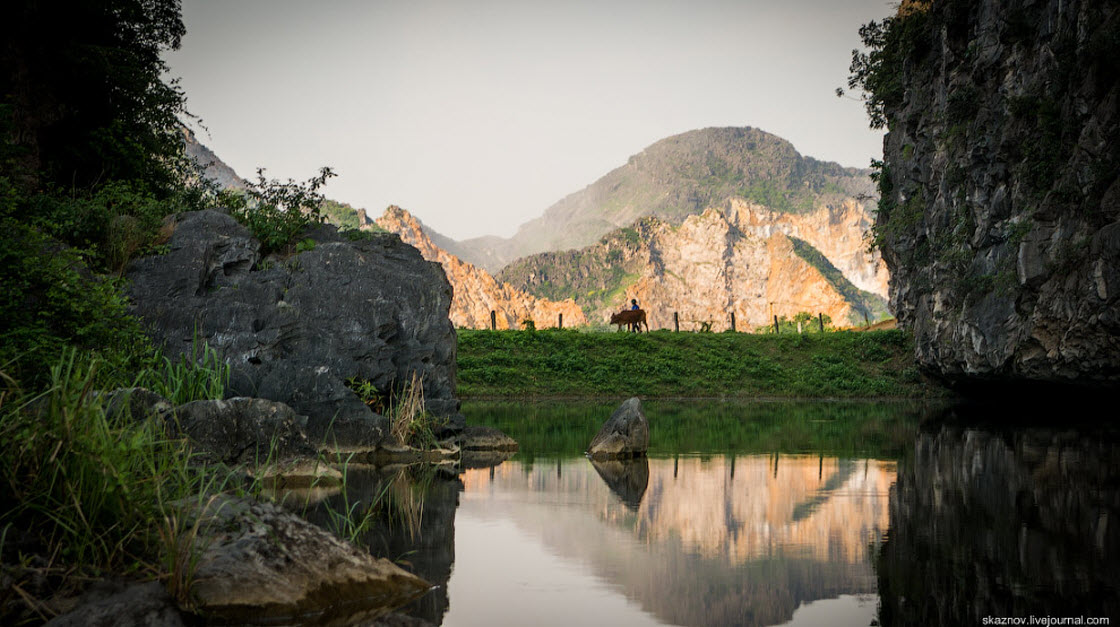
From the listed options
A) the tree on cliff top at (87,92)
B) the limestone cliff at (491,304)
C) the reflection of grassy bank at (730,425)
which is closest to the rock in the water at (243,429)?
the reflection of grassy bank at (730,425)

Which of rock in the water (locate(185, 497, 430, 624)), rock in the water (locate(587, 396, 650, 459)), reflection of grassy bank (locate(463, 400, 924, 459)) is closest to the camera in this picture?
rock in the water (locate(185, 497, 430, 624))

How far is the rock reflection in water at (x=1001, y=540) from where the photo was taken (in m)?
6.54

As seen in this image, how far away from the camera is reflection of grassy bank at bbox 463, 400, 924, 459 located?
18562mm

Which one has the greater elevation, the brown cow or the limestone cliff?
the limestone cliff

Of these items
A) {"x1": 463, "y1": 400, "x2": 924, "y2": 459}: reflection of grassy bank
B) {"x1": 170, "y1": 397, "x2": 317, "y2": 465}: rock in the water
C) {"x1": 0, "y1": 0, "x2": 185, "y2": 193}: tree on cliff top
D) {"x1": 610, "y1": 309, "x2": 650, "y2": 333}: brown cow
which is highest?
{"x1": 0, "y1": 0, "x2": 185, "y2": 193}: tree on cliff top

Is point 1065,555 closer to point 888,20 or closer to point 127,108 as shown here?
point 127,108

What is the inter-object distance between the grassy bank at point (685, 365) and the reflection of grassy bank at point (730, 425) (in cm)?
369

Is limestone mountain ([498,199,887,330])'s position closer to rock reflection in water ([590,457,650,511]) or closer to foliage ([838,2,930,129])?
foliage ([838,2,930,129])

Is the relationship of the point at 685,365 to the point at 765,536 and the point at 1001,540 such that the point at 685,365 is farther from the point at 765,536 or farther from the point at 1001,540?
the point at 1001,540

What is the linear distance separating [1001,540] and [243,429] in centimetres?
955

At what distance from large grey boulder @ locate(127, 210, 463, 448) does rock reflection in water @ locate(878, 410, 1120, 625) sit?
9.32 meters

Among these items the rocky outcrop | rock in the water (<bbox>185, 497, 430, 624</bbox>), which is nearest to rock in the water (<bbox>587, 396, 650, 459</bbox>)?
rock in the water (<bbox>185, 497, 430, 624</bbox>)

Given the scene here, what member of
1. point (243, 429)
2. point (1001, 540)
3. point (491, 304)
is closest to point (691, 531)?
point (1001, 540)

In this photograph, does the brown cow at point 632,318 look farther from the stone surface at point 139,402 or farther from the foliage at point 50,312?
the stone surface at point 139,402
